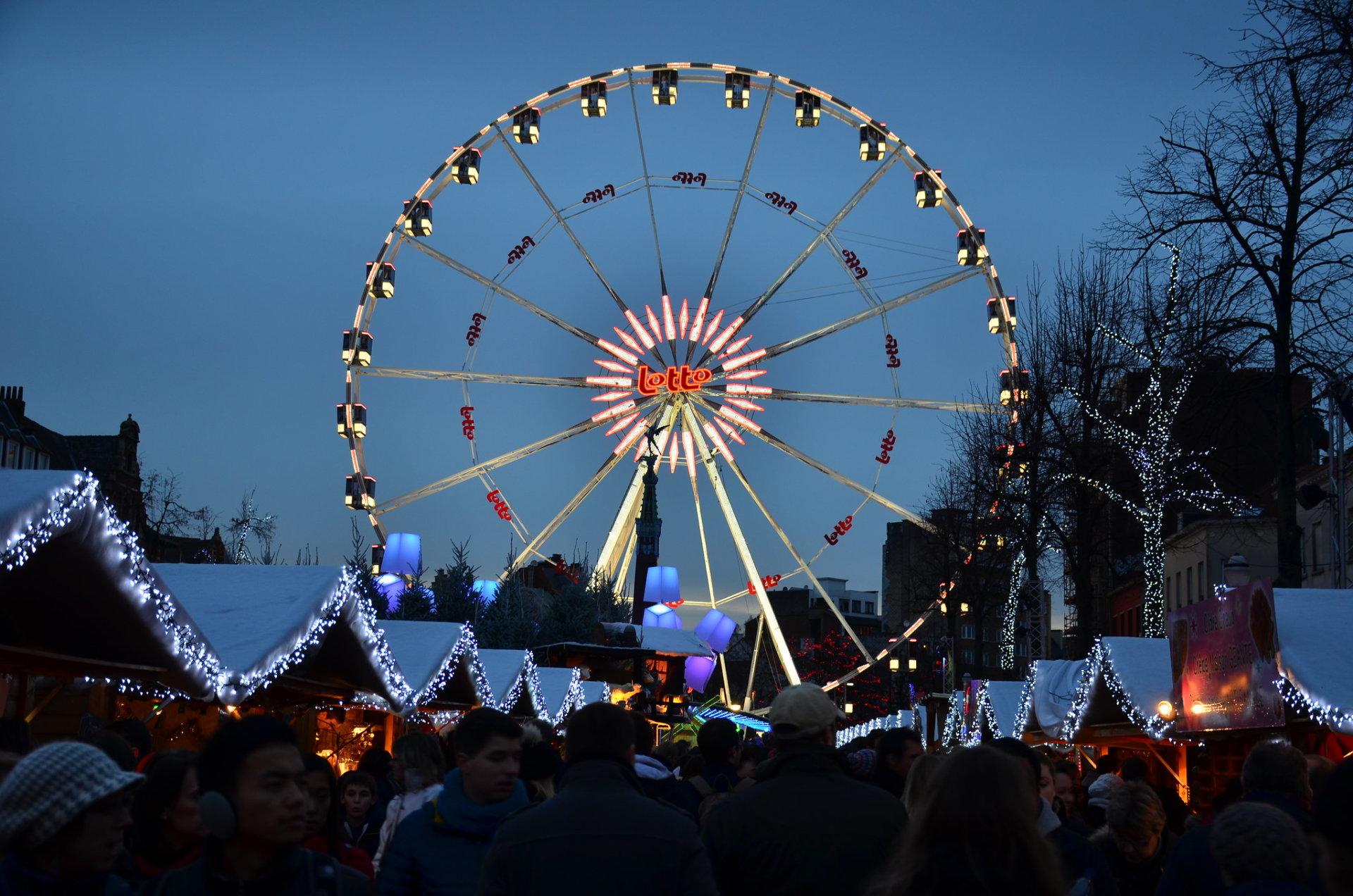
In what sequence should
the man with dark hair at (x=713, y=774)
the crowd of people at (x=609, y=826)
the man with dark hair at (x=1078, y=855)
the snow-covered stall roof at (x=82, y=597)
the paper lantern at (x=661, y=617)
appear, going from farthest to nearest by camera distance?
the paper lantern at (x=661, y=617), the man with dark hair at (x=713, y=774), the snow-covered stall roof at (x=82, y=597), the man with dark hair at (x=1078, y=855), the crowd of people at (x=609, y=826)

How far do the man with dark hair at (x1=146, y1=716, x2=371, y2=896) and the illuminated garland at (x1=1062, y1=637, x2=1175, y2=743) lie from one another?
11.7m

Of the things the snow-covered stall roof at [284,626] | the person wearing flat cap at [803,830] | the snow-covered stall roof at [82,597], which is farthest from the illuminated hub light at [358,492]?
the person wearing flat cap at [803,830]

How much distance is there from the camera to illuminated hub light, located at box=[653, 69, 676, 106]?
3097cm

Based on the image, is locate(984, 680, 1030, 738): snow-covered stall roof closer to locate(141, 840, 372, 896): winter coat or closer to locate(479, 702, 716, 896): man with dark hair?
locate(479, 702, 716, 896): man with dark hair

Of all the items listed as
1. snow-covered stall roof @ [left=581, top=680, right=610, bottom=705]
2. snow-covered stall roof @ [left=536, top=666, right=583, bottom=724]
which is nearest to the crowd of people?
snow-covered stall roof @ [left=536, top=666, right=583, bottom=724]

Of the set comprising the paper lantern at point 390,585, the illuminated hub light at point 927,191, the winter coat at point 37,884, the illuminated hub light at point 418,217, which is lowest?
the winter coat at point 37,884

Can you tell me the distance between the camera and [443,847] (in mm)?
4926

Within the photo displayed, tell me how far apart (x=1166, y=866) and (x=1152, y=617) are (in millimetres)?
23406

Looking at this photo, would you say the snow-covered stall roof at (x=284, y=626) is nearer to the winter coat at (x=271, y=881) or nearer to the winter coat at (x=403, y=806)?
the winter coat at (x=403, y=806)

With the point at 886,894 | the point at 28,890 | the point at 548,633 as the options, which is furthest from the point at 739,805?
the point at 548,633

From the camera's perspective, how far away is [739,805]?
15.3ft

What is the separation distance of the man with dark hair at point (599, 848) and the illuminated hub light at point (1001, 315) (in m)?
26.3

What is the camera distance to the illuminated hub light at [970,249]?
29.9m

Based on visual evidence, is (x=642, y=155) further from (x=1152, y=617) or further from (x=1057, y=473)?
(x=1152, y=617)
